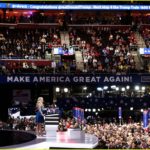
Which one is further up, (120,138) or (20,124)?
(20,124)

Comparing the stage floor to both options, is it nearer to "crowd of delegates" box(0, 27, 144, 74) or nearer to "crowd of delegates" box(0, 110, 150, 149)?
"crowd of delegates" box(0, 110, 150, 149)

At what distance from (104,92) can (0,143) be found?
70.5 ft

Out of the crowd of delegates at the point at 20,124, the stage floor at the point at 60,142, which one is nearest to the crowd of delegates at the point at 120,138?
the stage floor at the point at 60,142

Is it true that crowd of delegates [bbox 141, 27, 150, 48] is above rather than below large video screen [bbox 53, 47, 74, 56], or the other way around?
above

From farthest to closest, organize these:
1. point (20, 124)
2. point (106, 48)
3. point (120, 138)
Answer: point (106, 48) → point (20, 124) → point (120, 138)

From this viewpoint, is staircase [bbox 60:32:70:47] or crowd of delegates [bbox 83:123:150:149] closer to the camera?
crowd of delegates [bbox 83:123:150:149]

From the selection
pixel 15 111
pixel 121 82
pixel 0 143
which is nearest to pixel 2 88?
pixel 15 111

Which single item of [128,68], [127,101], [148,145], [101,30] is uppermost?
[101,30]

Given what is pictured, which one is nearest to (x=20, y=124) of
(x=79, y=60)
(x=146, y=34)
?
(x=79, y=60)

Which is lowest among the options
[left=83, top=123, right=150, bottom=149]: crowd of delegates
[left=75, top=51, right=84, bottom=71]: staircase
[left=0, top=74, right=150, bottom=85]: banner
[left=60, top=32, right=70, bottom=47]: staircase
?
[left=83, top=123, right=150, bottom=149]: crowd of delegates

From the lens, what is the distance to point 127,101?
3303 cm

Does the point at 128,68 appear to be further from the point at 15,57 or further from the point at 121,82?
the point at 15,57

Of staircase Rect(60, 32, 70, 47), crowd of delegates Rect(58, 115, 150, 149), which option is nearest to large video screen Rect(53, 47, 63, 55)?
staircase Rect(60, 32, 70, 47)

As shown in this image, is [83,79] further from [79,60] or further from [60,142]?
[60,142]
